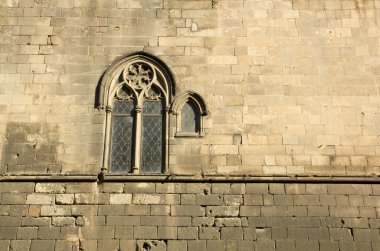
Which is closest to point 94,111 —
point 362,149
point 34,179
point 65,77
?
point 65,77

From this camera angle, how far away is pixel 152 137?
7.82 meters

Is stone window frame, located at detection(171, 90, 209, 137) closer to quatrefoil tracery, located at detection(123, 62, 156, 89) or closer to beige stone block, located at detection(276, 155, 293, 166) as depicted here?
quatrefoil tracery, located at detection(123, 62, 156, 89)

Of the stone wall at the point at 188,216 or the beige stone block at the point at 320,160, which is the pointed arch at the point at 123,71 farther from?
the beige stone block at the point at 320,160

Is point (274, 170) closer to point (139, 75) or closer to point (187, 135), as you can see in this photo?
point (187, 135)

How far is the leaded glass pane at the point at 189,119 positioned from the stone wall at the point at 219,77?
0.71 ft

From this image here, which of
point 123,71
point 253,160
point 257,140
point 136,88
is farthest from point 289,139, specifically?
point 123,71

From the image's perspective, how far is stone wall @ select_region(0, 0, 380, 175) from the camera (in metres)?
7.59

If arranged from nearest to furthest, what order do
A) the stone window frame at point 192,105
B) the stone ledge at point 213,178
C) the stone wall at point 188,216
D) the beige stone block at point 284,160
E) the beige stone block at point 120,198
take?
the stone wall at point 188,216
the beige stone block at point 120,198
the stone ledge at point 213,178
the beige stone block at point 284,160
the stone window frame at point 192,105

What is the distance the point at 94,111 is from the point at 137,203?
1549mm

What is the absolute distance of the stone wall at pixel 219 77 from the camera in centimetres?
759

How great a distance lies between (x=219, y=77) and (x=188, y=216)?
2.18 metres

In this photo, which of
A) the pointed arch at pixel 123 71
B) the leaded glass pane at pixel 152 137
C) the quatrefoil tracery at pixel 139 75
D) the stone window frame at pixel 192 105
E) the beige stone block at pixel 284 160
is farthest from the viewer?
the quatrefoil tracery at pixel 139 75

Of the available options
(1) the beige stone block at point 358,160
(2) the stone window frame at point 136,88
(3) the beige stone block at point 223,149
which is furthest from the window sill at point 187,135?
(1) the beige stone block at point 358,160

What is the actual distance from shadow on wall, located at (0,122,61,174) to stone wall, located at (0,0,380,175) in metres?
0.01
